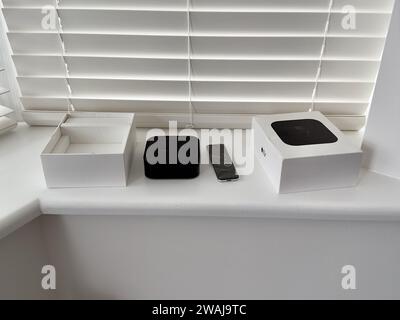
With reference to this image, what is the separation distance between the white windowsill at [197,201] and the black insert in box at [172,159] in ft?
0.07

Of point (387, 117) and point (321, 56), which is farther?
point (321, 56)

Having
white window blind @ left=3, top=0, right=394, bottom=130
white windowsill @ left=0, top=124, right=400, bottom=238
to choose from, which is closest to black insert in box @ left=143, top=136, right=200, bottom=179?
white windowsill @ left=0, top=124, right=400, bottom=238

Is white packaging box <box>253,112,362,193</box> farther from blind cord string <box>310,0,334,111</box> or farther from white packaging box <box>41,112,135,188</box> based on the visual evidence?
white packaging box <box>41,112,135,188</box>

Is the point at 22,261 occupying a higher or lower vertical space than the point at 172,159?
lower

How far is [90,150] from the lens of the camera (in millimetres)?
720

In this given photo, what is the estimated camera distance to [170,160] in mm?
678

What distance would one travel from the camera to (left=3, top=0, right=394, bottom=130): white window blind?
714 millimetres

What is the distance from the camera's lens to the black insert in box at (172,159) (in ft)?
2.20

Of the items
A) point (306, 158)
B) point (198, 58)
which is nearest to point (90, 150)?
point (198, 58)

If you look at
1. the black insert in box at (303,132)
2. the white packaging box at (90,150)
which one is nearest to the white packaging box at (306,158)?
the black insert in box at (303,132)

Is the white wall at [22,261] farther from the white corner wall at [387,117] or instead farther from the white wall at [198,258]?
the white corner wall at [387,117]

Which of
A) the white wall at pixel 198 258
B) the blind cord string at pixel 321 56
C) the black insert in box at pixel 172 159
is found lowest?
the white wall at pixel 198 258

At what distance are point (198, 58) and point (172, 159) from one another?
0.23 meters

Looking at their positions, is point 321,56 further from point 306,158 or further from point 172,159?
point 172,159
